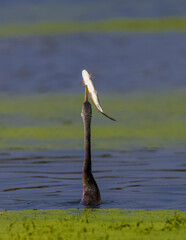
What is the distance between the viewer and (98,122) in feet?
79.4

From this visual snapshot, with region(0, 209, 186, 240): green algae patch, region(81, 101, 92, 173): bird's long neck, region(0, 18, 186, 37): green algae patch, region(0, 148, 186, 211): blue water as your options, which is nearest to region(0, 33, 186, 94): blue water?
region(0, 18, 186, 37): green algae patch

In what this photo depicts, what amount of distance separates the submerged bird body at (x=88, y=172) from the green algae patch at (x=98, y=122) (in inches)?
295

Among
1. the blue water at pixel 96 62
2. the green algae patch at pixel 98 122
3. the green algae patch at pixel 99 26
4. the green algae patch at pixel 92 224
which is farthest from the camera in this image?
the green algae patch at pixel 99 26

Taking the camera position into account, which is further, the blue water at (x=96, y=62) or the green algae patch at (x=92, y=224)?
the blue water at (x=96, y=62)

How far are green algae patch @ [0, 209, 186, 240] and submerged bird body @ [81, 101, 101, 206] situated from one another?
382 millimetres

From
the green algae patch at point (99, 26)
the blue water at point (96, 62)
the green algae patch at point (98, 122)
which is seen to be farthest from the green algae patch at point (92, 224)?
the green algae patch at point (99, 26)

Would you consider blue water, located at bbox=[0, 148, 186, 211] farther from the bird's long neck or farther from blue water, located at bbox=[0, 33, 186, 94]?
blue water, located at bbox=[0, 33, 186, 94]

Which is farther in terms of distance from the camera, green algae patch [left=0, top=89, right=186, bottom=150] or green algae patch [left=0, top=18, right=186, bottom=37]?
green algae patch [left=0, top=18, right=186, bottom=37]

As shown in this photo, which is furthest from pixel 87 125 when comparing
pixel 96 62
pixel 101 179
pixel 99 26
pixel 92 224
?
pixel 99 26

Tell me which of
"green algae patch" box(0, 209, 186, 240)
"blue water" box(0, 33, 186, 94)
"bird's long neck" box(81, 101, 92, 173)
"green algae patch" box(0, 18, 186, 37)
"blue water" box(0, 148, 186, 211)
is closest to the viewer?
"green algae patch" box(0, 209, 186, 240)

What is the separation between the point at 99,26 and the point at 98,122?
90.9ft

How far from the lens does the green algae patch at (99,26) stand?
49156 mm

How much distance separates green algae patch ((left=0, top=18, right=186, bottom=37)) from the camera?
1935 inches

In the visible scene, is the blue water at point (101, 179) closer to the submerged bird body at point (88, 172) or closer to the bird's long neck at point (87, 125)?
the submerged bird body at point (88, 172)
